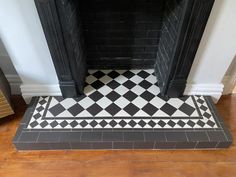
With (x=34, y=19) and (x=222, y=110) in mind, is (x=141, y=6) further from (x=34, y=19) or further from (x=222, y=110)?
(x=222, y=110)

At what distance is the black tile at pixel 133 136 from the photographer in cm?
131

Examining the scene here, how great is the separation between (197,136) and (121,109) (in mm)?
525

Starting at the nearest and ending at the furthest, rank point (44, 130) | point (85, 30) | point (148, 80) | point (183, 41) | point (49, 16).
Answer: point (49, 16) < point (183, 41) < point (44, 130) < point (85, 30) < point (148, 80)

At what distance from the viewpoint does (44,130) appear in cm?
135

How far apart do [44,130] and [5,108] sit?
33cm

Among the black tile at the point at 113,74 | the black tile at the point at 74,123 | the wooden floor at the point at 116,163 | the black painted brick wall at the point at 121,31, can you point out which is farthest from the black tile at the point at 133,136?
the black painted brick wall at the point at 121,31

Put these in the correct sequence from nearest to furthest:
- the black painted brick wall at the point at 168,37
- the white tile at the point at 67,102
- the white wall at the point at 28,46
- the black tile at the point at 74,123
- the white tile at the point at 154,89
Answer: the white wall at the point at 28,46
the black painted brick wall at the point at 168,37
the black tile at the point at 74,123
the white tile at the point at 67,102
the white tile at the point at 154,89

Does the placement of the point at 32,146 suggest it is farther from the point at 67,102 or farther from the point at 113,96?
the point at 113,96

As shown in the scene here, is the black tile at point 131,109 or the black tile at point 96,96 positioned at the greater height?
the black tile at point 96,96

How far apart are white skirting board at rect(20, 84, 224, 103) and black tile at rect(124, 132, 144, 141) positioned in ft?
1.68

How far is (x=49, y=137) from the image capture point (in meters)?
1.31

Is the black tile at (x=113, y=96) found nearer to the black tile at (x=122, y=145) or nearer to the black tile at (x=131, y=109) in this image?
the black tile at (x=131, y=109)

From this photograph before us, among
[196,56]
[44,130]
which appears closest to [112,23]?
[196,56]

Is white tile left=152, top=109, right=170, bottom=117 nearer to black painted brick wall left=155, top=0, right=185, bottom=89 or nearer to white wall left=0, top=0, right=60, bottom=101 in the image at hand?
black painted brick wall left=155, top=0, right=185, bottom=89
